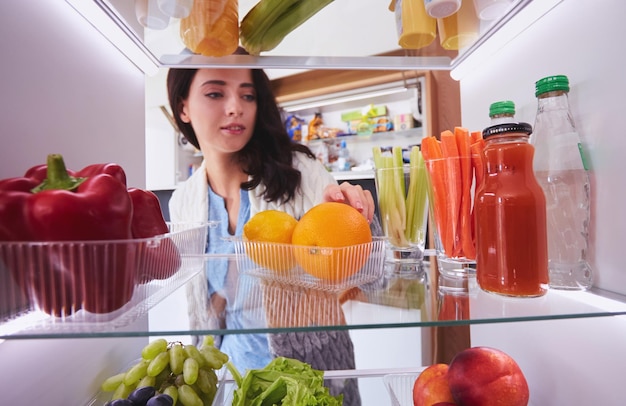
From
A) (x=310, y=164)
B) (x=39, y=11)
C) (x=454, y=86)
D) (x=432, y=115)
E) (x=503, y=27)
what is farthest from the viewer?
(x=432, y=115)

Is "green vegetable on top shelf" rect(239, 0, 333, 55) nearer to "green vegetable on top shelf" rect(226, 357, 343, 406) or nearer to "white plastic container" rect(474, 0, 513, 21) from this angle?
"white plastic container" rect(474, 0, 513, 21)

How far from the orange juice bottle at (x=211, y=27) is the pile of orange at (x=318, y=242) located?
297 mm

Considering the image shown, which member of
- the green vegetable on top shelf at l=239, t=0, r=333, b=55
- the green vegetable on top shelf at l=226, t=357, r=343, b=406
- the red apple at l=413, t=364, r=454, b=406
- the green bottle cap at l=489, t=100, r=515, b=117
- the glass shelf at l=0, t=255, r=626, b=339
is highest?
the green vegetable on top shelf at l=239, t=0, r=333, b=55

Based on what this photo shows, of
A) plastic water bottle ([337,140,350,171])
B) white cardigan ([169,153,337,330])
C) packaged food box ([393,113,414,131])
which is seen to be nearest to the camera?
white cardigan ([169,153,337,330])

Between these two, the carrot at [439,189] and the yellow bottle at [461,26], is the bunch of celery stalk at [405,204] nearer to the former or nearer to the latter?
the carrot at [439,189]

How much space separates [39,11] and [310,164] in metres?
1.09

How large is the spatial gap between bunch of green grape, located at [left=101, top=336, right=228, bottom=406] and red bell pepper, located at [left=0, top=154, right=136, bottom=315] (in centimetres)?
23

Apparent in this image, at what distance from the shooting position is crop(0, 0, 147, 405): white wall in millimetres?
397

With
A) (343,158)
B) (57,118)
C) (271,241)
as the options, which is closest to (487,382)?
(271,241)

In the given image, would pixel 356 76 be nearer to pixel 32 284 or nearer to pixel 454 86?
pixel 454 86

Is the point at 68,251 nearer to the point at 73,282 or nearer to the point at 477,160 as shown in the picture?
the point at 73,282

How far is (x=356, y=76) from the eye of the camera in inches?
90.8

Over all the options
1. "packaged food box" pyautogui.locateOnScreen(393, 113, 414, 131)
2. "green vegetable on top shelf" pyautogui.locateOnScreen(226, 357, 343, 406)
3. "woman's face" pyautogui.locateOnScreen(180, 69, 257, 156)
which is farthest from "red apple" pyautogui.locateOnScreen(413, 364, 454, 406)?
"packaged food box" pyautogui.locateOnScreen(393, 113, 414, 131)

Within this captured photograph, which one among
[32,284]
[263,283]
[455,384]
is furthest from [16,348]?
[455,384]
